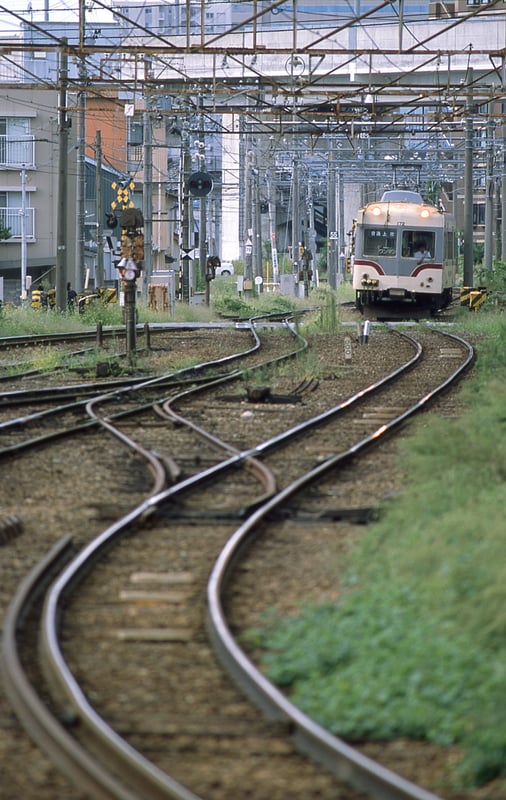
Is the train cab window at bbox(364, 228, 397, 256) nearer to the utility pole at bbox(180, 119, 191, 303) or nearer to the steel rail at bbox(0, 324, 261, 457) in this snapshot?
the utility pole at bbox(180, 119, 191, 303)

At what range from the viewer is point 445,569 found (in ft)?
19.6

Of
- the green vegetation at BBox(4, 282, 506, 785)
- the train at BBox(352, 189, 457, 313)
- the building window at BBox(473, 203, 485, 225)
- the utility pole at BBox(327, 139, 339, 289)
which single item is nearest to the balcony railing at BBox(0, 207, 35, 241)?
the utility pole at BBox(327, 139, 339, 289)

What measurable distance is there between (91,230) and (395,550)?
57585 millimetres

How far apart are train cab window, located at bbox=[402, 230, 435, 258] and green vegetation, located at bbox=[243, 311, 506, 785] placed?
86.3 feet

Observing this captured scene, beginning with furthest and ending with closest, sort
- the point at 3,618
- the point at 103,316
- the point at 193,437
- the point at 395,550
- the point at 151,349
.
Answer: the point at 103,316 < the point at 151,349 < the point at 193,437 < the point at 395,550 < the point at 3,618

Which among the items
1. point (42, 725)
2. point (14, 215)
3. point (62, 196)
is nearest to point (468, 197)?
point (62, 196)

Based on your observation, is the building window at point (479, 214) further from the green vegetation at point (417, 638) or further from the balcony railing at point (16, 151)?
the green vegetation at point (417, 638)

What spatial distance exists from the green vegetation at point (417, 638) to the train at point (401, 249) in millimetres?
26330

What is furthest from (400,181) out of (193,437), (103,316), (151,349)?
(193,437)

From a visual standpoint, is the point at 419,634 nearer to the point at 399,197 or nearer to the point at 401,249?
the point at 401,249

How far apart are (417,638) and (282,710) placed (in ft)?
2.94

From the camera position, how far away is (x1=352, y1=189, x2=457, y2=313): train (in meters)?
33.8

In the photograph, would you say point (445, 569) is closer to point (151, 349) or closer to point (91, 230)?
point (151, 349)

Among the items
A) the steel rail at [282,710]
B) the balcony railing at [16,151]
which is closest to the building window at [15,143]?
the balcony railing at [16,151]
